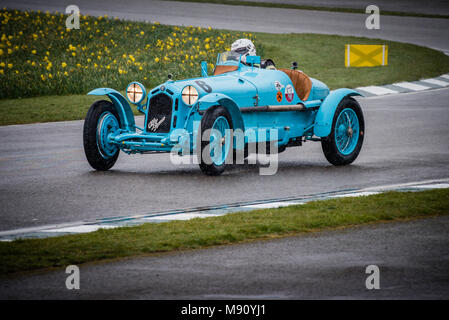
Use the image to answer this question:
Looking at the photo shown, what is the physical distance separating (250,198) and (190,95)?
2.01m

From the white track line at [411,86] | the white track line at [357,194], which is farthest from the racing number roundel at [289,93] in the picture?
the white track line at [411,86]

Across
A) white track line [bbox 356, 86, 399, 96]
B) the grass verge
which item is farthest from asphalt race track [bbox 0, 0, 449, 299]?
the grass verge

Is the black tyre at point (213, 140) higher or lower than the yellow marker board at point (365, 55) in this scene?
lower

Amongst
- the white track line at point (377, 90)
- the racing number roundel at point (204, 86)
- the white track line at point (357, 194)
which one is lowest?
the white track line at point (357, 194)

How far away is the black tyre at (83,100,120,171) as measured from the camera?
1291 centimetres

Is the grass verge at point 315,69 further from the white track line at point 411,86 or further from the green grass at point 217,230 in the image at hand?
the green grass at point 217,230

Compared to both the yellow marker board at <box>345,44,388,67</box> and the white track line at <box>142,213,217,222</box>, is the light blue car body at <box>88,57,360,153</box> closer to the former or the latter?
the white track line at <box>142,213,217,222</box>

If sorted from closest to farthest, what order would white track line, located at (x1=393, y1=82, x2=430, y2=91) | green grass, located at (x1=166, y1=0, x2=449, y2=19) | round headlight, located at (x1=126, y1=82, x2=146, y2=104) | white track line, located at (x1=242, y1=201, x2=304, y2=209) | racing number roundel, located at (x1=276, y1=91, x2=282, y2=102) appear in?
white track line, located at (x1=242, y1=201, x2=304, y2=209), round headlight, located at (x1=126, y1=82, x2=146, y2=104), racing number roundel, located at (x1=276, y1=91, x2=282, y2=102), white track line, located at (x1=393, y1=82, x2=430, y2=91), green grass, located at (x1=166, y1=0, x2=449, y2=19)

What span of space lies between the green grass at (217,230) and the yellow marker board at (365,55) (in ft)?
57.0

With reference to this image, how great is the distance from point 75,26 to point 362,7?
14.5 metres

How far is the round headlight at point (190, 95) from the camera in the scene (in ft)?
40.9

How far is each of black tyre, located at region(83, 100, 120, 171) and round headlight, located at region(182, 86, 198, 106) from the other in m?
1.20

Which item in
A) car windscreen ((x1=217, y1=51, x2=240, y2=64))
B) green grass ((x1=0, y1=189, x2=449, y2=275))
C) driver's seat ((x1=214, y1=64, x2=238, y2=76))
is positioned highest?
car windscreen ((x1=217, y1=51, x2=240, y2=64))

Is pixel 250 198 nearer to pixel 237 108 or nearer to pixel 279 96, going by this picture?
pixel 237 108
